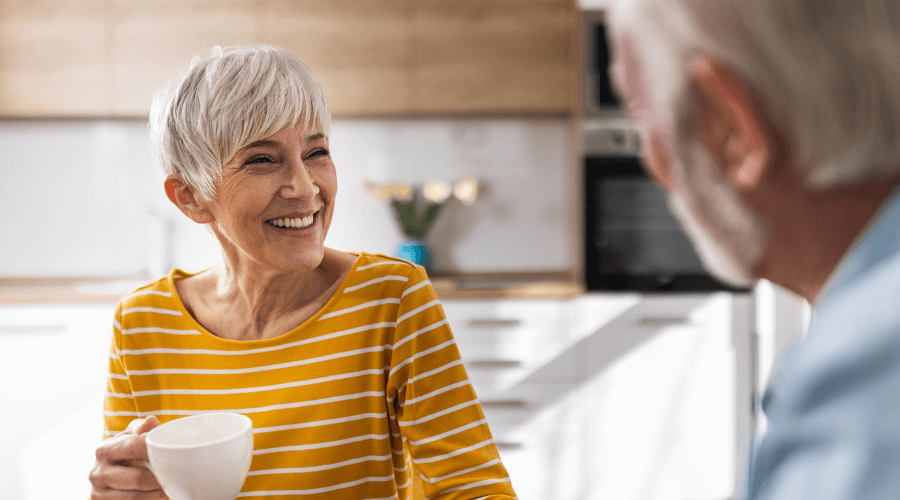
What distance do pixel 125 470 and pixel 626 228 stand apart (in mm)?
2204

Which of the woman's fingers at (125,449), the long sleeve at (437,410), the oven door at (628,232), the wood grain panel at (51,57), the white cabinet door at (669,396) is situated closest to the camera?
the woman's fingers at (125,449)

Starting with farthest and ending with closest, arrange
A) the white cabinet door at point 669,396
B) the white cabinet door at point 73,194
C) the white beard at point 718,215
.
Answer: the white cabinet door at point 73,194 < the white cabinet door at point 669,396 < the white beard at point 718,215

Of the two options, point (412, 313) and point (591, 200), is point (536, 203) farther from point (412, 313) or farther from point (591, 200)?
point (412, 313)

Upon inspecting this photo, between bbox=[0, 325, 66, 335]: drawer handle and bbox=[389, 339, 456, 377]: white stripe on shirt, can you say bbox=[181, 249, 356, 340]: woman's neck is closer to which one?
bbox=[389, 339, 456, 377]: white stripe on shirt

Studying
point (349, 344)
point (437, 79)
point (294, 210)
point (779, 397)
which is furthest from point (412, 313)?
point (437, 79)

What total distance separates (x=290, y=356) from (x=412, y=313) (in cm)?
18

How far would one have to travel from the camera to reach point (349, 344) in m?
0.92

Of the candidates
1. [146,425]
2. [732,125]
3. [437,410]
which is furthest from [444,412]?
[732,125]

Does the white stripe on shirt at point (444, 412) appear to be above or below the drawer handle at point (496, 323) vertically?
above

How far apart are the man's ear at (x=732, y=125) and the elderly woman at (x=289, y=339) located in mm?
573

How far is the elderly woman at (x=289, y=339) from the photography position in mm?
862

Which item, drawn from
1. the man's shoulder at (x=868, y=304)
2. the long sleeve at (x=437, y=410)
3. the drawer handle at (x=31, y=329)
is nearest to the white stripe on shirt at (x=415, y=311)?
the long sleeve at (x=437, y=410)

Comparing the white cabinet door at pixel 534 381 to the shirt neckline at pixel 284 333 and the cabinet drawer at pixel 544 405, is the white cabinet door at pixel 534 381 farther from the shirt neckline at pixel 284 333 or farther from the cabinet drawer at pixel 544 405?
the shirt neckline at pixel 284 333

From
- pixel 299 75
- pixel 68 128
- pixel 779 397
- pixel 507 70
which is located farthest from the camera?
pixel 68 128
